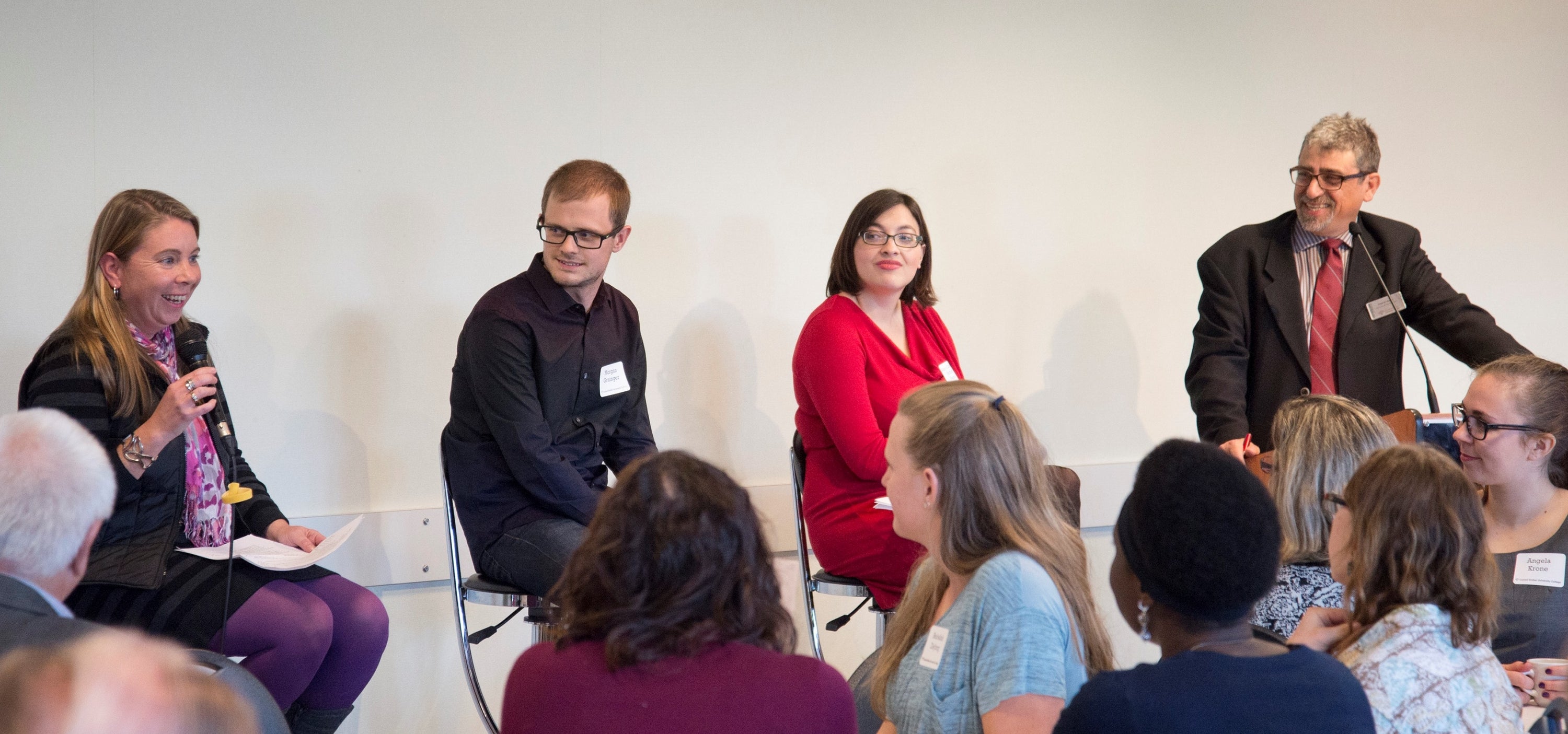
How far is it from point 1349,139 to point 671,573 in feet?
8.53

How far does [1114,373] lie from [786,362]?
1.27 meters

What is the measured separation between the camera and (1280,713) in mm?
1196

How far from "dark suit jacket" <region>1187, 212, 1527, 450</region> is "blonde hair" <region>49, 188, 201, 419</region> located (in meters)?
2.56

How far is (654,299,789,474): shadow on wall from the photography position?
360cm

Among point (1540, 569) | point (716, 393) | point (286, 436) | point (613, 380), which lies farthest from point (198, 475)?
point (1540, 569)

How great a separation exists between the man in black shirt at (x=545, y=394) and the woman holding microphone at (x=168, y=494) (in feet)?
1.14

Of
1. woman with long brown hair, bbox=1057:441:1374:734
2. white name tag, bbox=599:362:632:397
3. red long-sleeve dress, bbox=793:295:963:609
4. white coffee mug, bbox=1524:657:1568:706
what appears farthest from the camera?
white name tag, bbox=599:362:632:397

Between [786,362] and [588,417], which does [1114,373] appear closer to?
[786,362]

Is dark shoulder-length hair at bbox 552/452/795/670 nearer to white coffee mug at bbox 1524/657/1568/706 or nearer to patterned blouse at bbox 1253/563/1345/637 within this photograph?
patterned blouse at bbox 1253/563/1345/637

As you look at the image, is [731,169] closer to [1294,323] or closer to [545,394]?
[545,394]

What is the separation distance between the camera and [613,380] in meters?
2.91

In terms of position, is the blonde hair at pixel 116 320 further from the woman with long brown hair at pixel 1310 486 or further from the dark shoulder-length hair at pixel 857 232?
the woman with long brown hair at pixel 1310 486

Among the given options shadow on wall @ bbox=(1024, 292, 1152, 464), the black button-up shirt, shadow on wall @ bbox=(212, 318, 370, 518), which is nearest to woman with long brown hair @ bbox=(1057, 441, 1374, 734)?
the black button-up shirt

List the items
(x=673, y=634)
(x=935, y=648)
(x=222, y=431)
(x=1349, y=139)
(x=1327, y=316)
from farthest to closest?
(x=1327, y=316)
(x=1349, y=139)
(x=222, y=431)
(x=935, y=648)
(x=673, y=634)
